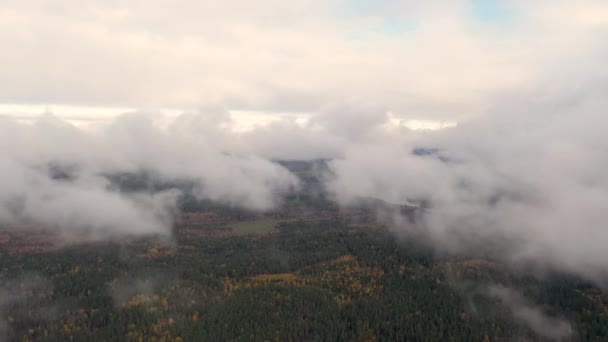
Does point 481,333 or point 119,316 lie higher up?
point 119,316

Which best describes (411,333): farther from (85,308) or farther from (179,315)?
(85,308)

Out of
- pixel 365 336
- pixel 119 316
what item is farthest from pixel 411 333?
pixel 119 316

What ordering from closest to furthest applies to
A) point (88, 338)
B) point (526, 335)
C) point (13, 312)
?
point (88, 338), point (526, 335), point (13, 312)

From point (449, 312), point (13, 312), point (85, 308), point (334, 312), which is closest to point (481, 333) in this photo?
point (449, 312)

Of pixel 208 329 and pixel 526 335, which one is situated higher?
pixel 208 329

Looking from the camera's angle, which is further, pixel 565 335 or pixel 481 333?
pixel 565 335

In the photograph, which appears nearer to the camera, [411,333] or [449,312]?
[411,333]

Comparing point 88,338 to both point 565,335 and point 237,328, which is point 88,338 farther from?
point 565,335

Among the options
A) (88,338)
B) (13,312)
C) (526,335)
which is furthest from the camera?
(13,312)
